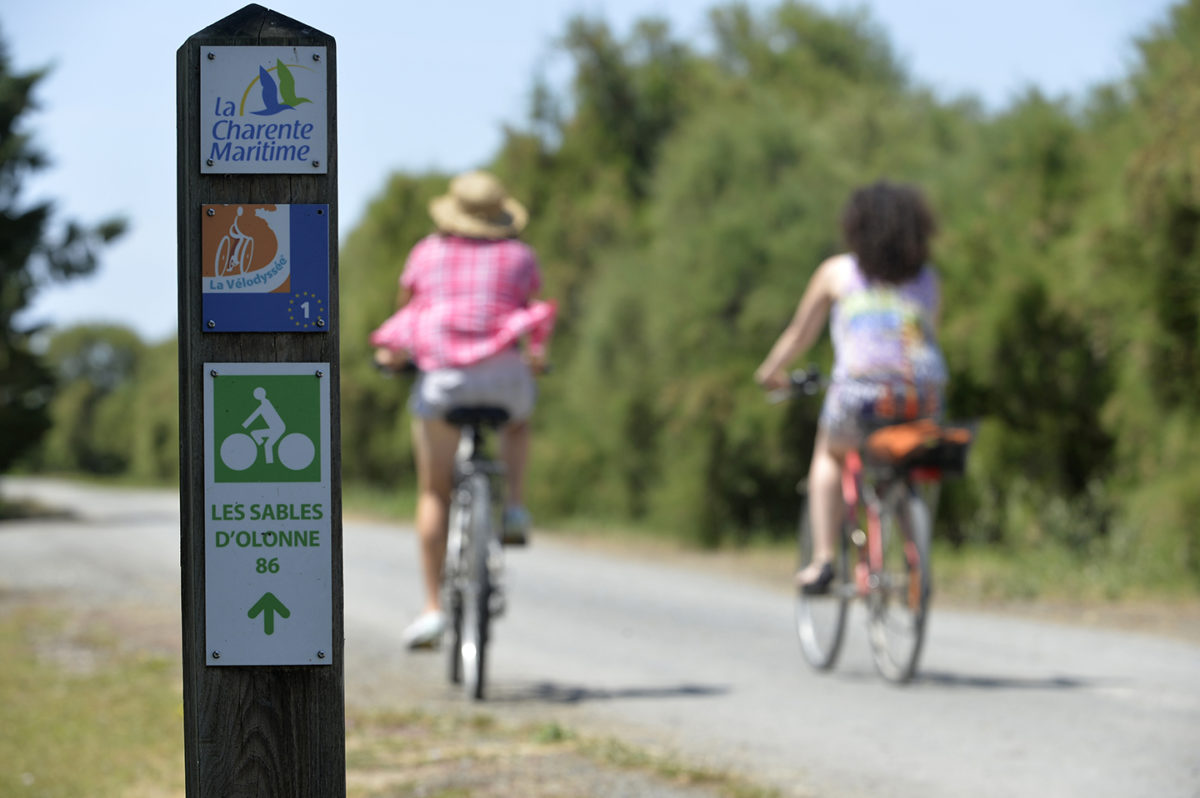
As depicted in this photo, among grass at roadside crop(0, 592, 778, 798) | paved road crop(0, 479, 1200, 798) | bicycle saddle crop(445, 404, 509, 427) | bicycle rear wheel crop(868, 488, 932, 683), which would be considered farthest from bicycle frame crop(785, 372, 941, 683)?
grass at roadside crop(0, 592, 778, 798)

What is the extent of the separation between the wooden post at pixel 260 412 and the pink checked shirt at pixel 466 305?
3.19 meters

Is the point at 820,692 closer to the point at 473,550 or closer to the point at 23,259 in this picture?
the point at 473,550

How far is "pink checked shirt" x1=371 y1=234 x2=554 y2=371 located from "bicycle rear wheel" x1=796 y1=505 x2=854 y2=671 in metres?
1.52

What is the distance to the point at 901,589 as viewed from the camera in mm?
5918

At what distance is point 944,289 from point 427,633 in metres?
10.7

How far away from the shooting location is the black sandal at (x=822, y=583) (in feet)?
20.1

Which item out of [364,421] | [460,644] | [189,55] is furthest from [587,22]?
[189,55]

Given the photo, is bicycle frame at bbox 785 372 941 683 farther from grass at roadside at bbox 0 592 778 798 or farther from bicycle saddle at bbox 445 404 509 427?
grass at roadside at bbox 0 592 778 798

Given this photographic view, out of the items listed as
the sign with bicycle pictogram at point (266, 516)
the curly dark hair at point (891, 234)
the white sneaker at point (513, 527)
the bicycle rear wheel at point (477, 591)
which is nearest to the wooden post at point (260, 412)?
the sign with bicycle pictogram at point (266, 516)

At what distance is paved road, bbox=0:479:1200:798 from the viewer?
14.5 feet

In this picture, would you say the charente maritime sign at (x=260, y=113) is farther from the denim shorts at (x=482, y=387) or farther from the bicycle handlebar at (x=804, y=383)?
the bicycle handlebar at (x=804, y=383)

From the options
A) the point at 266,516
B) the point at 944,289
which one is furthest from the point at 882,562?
the point at 944,289

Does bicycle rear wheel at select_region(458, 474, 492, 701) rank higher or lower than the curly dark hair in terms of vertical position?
lower

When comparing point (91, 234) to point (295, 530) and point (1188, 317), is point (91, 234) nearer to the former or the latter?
point (1188, 317)
